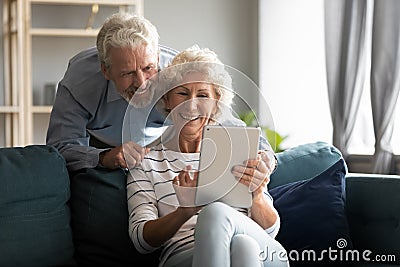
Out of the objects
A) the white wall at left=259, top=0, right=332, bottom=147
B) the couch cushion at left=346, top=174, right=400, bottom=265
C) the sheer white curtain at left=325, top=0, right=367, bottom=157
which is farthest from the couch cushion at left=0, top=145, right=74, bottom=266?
the white wall at left=259, top=0, right=332, bottom=147

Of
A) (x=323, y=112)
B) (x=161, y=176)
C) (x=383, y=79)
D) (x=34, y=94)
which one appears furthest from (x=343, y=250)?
(x=34, y=94)

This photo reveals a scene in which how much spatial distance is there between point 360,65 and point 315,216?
1686mm

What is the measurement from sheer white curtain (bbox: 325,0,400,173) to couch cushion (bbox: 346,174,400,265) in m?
1.20

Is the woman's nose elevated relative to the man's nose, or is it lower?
lower

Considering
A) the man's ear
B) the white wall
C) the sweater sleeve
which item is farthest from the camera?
the white wall

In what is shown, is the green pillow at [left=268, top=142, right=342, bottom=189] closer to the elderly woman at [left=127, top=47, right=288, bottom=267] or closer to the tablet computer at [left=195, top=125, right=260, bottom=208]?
the elderly woman at [left=127, top=47, right=288, bottom=267]

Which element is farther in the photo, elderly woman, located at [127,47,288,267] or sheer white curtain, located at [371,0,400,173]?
sheer white curtain, located at [371,0,400,173]

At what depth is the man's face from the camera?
2486mm

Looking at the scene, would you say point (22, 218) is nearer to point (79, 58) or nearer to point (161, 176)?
point (161, 176)

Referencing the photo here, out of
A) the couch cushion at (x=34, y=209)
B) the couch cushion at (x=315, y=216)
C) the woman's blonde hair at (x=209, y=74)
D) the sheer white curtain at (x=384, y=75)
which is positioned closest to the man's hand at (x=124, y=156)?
the couch cushion at (x=34, y=209)

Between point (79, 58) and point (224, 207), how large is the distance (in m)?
1.06

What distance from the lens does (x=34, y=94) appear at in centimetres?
478

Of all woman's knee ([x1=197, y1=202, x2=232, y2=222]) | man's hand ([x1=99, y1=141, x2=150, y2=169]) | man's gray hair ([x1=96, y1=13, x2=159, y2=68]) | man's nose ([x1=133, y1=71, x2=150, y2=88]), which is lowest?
woman's knee ([x1=197, y1=202, x2=232, y2=222])

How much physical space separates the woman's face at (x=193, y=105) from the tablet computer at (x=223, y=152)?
118 millimetres
